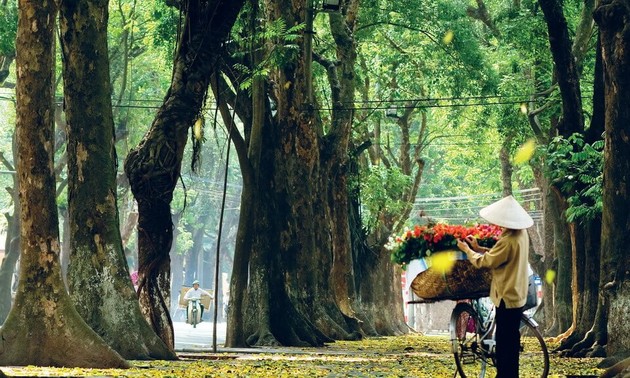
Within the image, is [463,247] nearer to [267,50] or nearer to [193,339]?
[267,50]

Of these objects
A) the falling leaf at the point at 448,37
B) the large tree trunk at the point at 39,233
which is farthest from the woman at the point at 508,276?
the falling leaf at the point at 448,37

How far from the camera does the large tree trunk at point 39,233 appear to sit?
44.4 feet

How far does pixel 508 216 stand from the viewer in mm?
11141

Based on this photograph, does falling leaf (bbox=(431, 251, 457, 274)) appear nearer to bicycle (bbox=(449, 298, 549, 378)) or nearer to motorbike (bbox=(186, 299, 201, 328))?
bicycle (bbox=(449, 298, 549, 378))

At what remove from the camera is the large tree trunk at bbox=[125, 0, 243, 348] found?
1734cm

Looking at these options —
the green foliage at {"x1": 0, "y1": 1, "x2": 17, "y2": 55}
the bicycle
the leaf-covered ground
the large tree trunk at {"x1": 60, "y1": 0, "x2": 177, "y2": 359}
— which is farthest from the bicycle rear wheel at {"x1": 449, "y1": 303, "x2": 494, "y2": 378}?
the green foliage at {"x1": 0, "y1": 1, "x2": 17, "y2": 55}

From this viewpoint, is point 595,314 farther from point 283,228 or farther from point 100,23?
point 100,23

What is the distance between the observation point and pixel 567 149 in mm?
19719

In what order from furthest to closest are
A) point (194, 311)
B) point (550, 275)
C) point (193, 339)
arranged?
1. point (194, 311)
2. point (193, 339)
3. point (550, 275)

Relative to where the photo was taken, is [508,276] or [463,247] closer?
[508,276]

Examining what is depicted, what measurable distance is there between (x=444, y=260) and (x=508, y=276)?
53.8 inches

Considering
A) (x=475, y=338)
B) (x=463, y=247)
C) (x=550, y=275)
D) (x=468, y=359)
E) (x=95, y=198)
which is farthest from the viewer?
(x=550, y=275)

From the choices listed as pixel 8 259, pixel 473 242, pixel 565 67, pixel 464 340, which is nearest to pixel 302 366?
pixel 464 340

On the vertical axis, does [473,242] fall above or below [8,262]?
above
